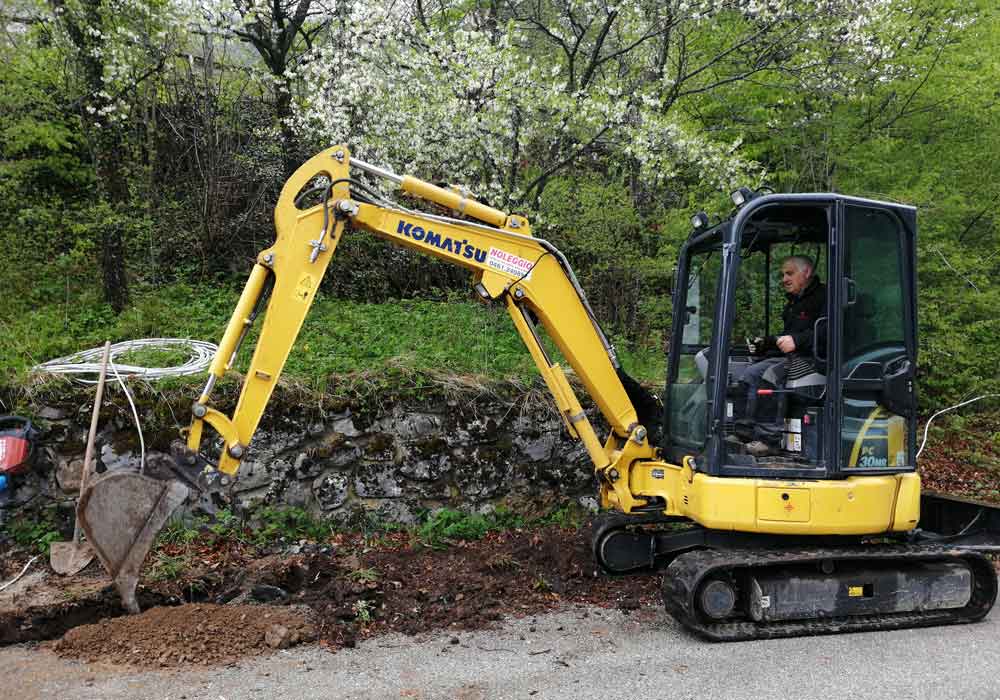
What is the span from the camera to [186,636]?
4.57 m

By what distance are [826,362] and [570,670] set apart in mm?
2483

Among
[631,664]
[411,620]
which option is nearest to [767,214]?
[631,664]

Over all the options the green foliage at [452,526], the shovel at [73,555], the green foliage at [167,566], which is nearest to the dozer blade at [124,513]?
the green foliage at [167,566]

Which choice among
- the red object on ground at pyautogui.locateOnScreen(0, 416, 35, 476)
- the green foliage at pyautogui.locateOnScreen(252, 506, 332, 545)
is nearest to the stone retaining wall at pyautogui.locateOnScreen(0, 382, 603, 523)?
the green foliage at pyautogui.locateOnScreen(252, 506, 332, 545)

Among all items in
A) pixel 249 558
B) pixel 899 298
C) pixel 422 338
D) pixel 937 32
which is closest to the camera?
pixel 899 298

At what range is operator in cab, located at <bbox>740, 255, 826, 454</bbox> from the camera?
5.14m

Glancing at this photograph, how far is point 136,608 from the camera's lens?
4.84 meters

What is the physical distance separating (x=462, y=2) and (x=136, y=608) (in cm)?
899

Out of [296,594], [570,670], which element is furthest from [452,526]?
[570,670]

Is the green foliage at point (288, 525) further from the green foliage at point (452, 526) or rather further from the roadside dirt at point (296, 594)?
the green foliage at point (452, 526)

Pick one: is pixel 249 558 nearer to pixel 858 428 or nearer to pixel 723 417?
pixel 723 417

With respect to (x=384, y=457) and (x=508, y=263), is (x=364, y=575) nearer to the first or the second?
(x=384, y=457)

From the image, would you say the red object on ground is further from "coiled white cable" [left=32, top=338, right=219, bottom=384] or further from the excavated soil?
the excavated soil

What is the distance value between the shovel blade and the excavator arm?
1.73 meters
